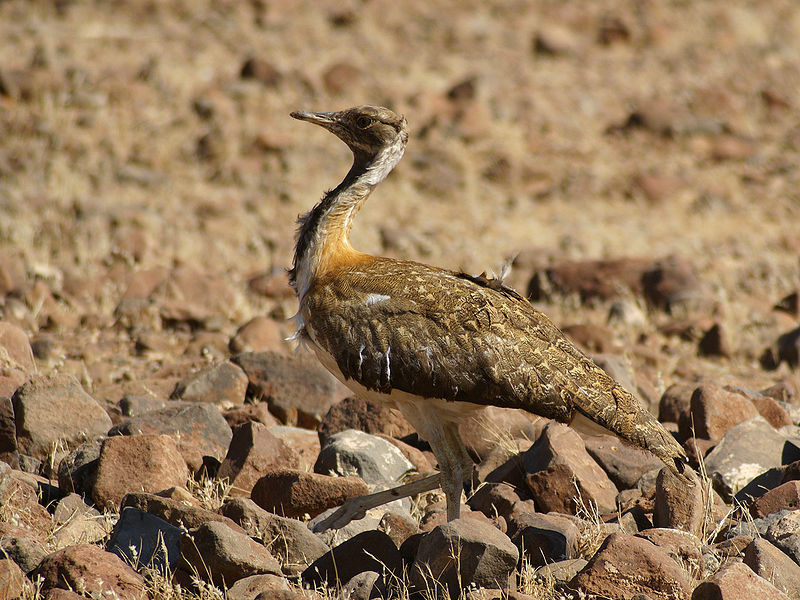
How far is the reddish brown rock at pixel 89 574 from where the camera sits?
160 inches

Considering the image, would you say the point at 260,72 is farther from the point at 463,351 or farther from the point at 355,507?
the point at 355,507

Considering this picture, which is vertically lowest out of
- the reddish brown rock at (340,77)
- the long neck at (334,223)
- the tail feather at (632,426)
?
the tail feather at (632,426)

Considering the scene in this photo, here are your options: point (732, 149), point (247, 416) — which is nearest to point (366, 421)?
point (247, 416)

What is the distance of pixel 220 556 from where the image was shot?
4328 mm

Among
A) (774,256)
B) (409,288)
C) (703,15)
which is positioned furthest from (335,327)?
(703,15)

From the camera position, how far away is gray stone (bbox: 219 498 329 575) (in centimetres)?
469

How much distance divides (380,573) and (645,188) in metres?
10.0

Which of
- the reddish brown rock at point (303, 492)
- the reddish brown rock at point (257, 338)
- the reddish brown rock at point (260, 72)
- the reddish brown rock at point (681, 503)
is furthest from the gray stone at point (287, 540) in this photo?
the reddish brown rock at point (260, 72)

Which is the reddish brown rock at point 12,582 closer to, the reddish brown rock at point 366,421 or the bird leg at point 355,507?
the bird leg at point 355,507

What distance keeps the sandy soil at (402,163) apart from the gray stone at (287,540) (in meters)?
2.51

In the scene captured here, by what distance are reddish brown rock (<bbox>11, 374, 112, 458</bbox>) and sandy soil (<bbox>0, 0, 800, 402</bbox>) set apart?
102 centimetres

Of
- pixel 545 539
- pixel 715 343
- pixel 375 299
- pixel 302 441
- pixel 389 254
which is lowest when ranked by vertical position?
pixel 389 254

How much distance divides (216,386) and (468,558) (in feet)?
10.1

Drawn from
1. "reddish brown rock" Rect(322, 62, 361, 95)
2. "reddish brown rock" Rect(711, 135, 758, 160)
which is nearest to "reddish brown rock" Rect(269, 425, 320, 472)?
"reddish brown rock" Rect(322, 62, 361, 95)
